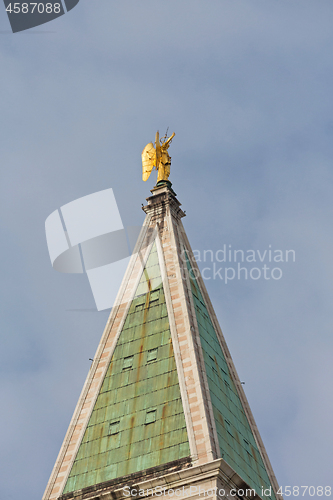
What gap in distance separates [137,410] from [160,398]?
1785 millimetres

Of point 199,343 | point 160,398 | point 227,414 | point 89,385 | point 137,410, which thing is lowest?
point 137,410

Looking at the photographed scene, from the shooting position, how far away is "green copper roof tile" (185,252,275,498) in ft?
197

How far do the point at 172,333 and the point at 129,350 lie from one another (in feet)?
11.9

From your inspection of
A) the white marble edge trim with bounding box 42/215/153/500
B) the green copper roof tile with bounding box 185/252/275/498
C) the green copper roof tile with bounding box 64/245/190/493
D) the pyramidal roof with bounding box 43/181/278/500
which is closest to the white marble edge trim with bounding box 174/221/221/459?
the pyramidal roof with bounding box 43/181/278/500

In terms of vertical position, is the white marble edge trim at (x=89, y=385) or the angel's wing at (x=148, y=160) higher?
the angel's wing at (x=148, y=160)

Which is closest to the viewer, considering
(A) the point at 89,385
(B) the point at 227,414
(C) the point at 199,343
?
(B) the point at 227,414

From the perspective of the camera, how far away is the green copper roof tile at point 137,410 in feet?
192

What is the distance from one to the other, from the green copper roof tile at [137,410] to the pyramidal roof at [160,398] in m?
0.08

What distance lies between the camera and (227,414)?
62812 mm

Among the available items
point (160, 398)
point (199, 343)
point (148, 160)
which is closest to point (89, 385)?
point (160, 398)

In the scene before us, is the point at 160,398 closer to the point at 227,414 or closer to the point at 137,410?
Answer: the point at 137,410

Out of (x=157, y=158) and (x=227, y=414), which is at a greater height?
(x=157, y=158)

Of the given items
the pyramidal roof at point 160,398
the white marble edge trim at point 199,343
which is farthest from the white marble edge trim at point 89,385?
the white marble edge trim at point 199,343

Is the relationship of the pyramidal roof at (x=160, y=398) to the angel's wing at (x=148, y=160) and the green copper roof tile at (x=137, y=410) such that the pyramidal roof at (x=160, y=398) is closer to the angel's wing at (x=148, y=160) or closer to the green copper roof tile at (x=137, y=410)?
the green copper roof tile at (x=137, y=410)
